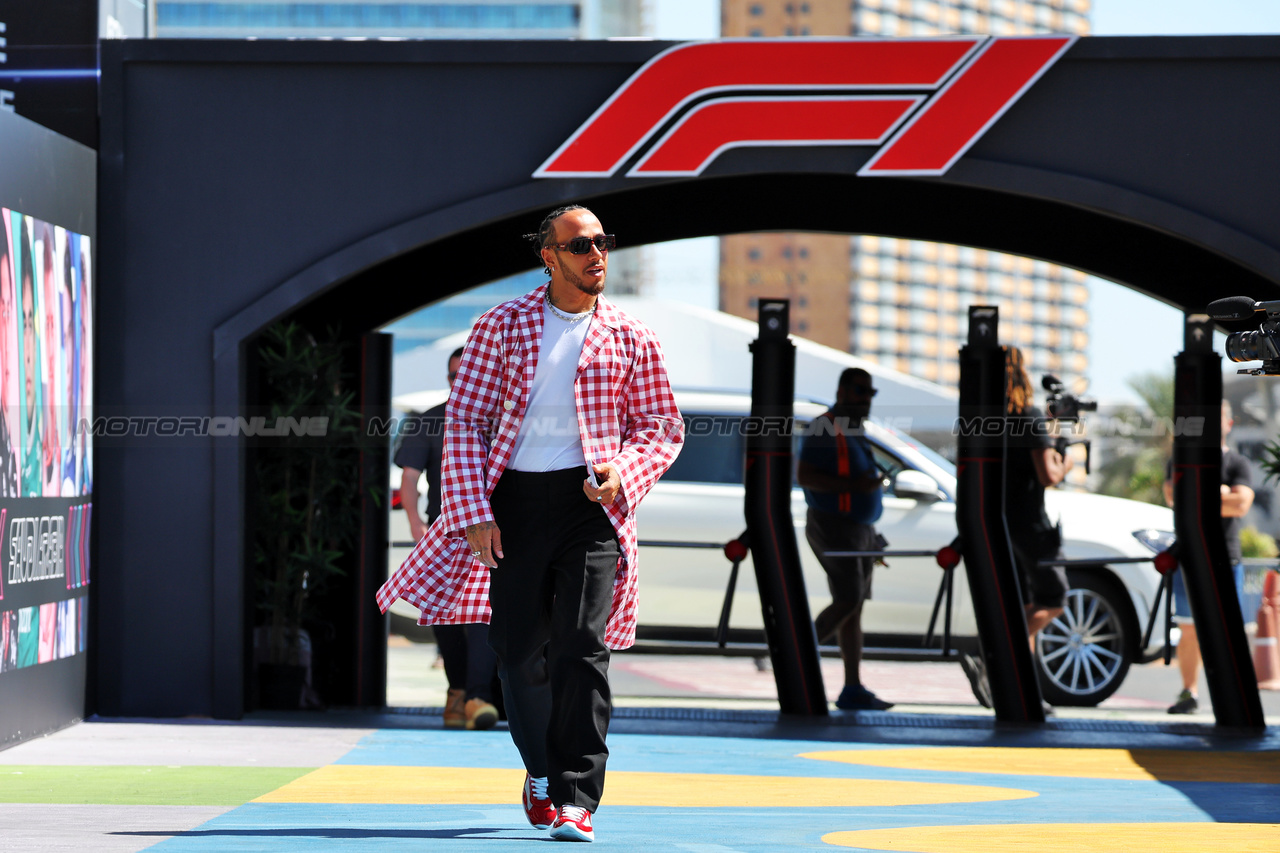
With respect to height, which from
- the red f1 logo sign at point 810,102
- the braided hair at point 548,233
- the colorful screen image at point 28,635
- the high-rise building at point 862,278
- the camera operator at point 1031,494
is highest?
the high-rise building at point 862,278

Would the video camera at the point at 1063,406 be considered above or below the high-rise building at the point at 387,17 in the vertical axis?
below

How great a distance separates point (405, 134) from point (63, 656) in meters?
2.76

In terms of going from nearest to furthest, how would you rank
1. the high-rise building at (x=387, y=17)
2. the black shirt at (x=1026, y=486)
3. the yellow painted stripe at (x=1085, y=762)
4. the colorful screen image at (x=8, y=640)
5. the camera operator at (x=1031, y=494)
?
1. the colorful screen image at (x=8, y=640)
2. the yellow painted stripe at (x=1085, y=762)
3. the camera operator at (x=1031, y=494)
4. the black shirt at (x=1026, y=486)
5. the high-rise building at (x=387, y=17)

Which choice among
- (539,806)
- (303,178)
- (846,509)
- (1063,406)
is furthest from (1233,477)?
(539,806)

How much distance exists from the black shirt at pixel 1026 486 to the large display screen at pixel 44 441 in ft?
15.4

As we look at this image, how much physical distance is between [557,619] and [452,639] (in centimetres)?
323

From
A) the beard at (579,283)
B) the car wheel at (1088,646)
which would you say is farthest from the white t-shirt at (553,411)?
the car wheel at (1088,646)

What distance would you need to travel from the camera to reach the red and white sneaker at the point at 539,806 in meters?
4.34

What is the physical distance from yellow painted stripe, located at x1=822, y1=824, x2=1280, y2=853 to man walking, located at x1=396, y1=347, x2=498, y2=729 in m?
2.88

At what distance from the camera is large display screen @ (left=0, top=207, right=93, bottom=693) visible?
5.93 metres

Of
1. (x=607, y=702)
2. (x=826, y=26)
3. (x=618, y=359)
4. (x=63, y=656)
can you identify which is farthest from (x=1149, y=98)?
(x=826, y=26)

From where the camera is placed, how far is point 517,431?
4324 mm

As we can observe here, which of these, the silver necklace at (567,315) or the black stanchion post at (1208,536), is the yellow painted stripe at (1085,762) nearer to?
the black stanchion post at (1208,536)

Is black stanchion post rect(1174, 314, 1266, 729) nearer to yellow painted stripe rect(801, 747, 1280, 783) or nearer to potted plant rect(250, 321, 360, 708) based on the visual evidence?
yellow painted stripe rect(801, 747, 1280, 783)
